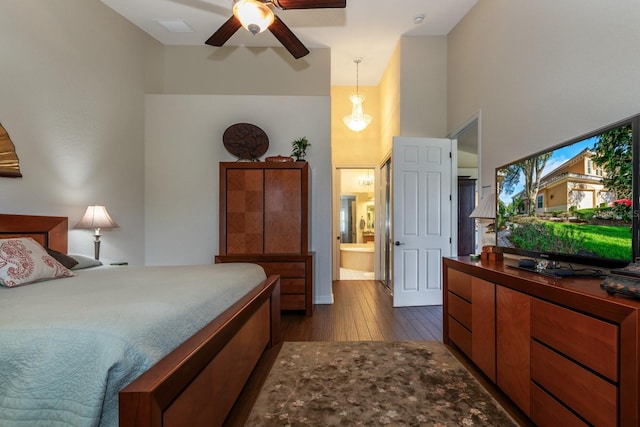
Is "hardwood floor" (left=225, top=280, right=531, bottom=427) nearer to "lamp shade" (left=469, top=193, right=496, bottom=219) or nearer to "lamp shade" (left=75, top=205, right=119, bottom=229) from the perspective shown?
"lamp shade" (left=469, top=193, right=496, bottom=219)

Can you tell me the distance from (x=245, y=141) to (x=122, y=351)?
347cm

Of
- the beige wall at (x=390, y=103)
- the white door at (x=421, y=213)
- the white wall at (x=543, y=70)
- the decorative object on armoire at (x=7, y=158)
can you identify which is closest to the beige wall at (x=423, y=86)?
the beige wall at (x=390, y=103)

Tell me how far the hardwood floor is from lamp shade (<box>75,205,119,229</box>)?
2.10 meters

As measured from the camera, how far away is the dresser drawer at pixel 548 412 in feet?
4.36

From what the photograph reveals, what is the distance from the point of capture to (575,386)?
1.31 meters

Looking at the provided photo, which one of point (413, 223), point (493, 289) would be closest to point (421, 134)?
point (413, 223)

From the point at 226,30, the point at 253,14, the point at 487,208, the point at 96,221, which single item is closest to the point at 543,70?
the point at 487,208

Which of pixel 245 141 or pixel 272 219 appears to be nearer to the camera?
pixel 272 219

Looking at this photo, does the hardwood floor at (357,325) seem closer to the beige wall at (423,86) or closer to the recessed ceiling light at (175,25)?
the beige wall at (423,86)

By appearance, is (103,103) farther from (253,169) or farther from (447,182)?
(447,182)

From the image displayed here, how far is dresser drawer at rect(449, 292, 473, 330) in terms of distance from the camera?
2.30m

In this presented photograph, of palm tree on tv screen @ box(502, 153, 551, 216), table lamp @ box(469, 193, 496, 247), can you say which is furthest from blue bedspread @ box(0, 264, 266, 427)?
table lamp @ box(469, 193, 496, 247)

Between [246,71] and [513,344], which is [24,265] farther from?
[246,71]

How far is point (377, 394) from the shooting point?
195 centimetres
